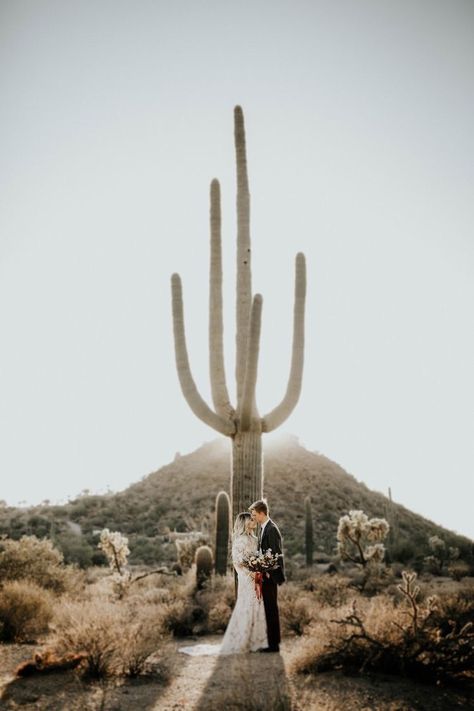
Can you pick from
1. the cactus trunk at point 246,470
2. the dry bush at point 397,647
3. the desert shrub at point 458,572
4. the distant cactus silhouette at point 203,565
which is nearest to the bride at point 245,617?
the dry bush at point 397,647

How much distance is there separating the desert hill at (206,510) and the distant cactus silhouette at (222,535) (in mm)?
9329

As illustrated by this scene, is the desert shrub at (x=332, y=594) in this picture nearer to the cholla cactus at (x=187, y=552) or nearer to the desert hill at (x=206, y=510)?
the cholla cactus at (x=187, y=552)

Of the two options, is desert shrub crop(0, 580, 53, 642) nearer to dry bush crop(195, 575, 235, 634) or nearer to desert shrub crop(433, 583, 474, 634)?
dry bush crop(195, 575, 235, 634)

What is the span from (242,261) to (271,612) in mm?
5735

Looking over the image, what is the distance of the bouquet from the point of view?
21.7 ft

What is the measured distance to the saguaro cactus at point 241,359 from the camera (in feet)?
28.2

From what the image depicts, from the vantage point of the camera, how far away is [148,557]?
23078 mm

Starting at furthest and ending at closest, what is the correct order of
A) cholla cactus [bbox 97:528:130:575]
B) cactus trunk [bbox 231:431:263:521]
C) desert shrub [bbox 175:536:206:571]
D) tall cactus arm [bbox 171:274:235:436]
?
desert shrub [bbox 175:536:206:571], cholla cactus [bbox 97:528:130:575], tall cactus arm [bbox 171:274:235:436], cactus trunk [bbox 231:431:263:521]

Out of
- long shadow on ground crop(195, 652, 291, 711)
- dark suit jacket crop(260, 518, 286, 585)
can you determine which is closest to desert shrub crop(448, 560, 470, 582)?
dark suit jacket crop(260, 518, 286, 585)

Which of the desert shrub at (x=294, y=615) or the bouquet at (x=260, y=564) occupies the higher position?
the bouquet at (x=260, y=564)

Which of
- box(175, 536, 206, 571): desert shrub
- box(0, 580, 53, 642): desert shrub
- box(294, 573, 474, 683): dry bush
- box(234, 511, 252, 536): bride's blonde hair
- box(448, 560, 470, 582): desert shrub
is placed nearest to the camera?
box(294, 573, 474, 683): dry bush

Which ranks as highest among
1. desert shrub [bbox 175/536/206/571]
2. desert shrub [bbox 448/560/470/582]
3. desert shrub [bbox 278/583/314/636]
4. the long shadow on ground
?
the long shadow on ground

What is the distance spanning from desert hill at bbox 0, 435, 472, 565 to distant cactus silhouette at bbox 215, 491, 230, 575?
933 centimetres

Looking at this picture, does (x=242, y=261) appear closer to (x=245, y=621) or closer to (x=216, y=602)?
(x=245, y=621)
